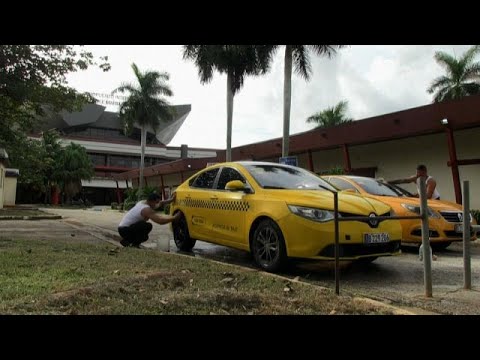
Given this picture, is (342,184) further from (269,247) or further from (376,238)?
(269,247)

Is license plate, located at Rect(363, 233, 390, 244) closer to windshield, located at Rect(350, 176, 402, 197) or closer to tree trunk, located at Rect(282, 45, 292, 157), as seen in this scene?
windshield, located at Rect(350, 176, 402, 197)

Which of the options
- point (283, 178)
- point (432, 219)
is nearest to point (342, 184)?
point (432, 219)

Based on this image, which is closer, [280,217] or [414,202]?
[280,217]

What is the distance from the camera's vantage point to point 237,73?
23516mm

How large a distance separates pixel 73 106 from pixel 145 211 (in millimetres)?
5447

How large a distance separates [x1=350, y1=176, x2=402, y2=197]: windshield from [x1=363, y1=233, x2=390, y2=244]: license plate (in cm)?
330

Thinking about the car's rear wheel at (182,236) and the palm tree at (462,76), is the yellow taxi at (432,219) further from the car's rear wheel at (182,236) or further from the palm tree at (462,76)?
the palm tree at (462,76)

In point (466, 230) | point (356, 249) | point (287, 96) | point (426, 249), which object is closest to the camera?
point (426, 249)

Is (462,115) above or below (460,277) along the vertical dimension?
above

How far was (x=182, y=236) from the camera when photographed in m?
8.42

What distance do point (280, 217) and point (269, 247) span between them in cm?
50
